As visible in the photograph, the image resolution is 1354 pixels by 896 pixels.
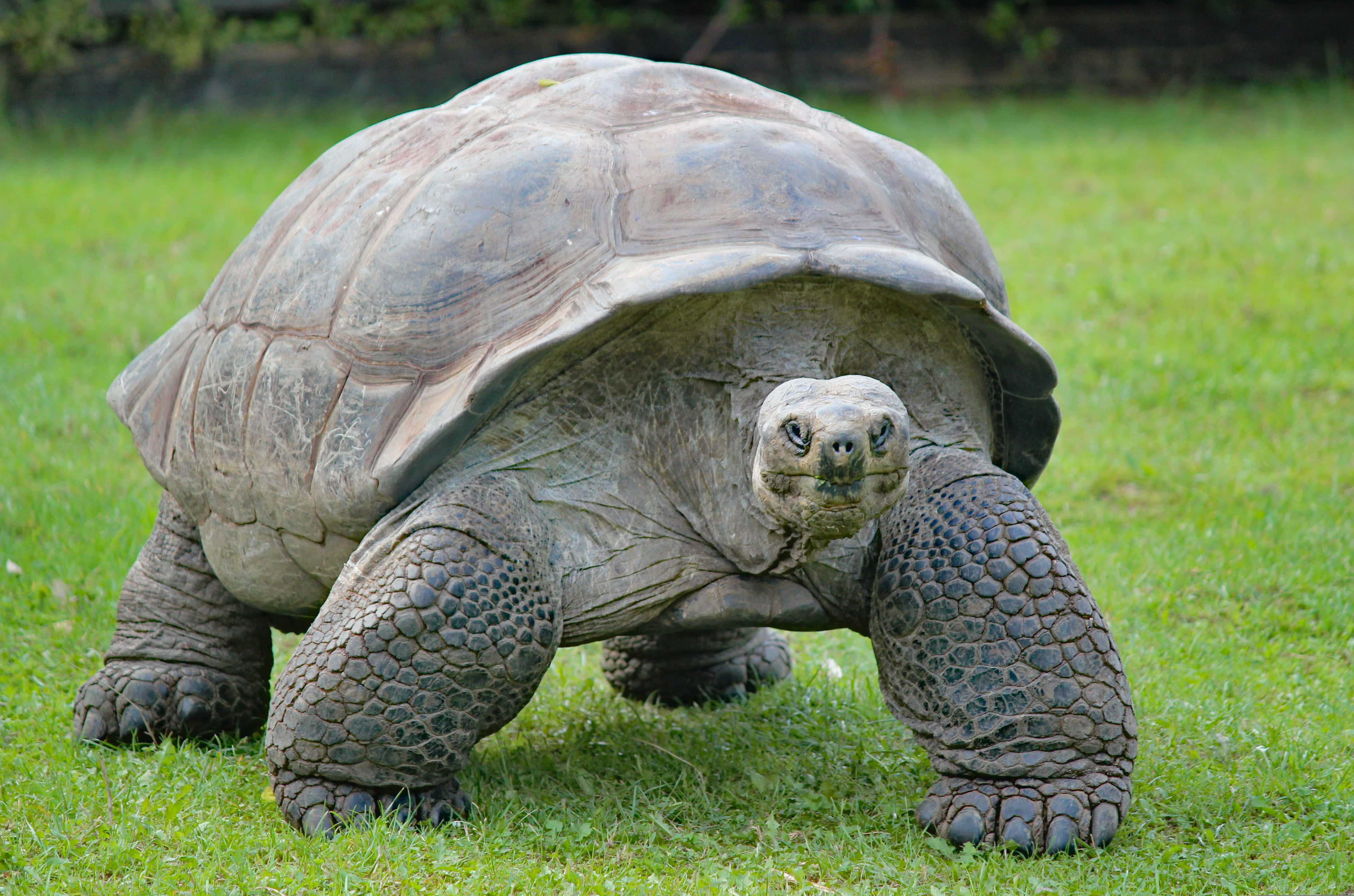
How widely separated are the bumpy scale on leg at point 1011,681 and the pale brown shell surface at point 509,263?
50 cm

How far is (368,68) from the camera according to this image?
1143 centimetres

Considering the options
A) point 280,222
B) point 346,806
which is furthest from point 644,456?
point 280,222

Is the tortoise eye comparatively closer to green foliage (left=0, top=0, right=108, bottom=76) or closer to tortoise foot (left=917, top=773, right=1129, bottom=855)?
tortoise foot (left=917, top=773, right=1129, bottom=855)

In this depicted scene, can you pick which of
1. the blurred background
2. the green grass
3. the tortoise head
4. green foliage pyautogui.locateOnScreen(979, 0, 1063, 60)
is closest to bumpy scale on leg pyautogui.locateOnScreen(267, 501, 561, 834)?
the green grass

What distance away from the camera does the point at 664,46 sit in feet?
37.3

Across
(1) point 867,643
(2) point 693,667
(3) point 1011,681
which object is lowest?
(1) point 867,643

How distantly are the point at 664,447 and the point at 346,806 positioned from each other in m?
0.97

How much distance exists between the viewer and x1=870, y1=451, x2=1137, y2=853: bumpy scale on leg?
2770 mm

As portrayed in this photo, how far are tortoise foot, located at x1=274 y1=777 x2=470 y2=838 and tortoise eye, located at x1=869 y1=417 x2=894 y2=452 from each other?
1183 millimetres

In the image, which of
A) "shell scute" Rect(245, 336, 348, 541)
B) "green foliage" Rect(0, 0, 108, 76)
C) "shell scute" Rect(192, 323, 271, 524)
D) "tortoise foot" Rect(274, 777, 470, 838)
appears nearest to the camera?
"tortoise foot" Rect(274, 777, 470, 838)

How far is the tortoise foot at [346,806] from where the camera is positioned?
2.82 meters

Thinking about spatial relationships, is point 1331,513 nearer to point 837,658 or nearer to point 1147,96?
point 837,658

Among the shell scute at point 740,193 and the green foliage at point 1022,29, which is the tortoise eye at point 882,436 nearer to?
the shell scute at point 740,193

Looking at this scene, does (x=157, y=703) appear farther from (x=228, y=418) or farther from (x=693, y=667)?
(x=693, y=667)
